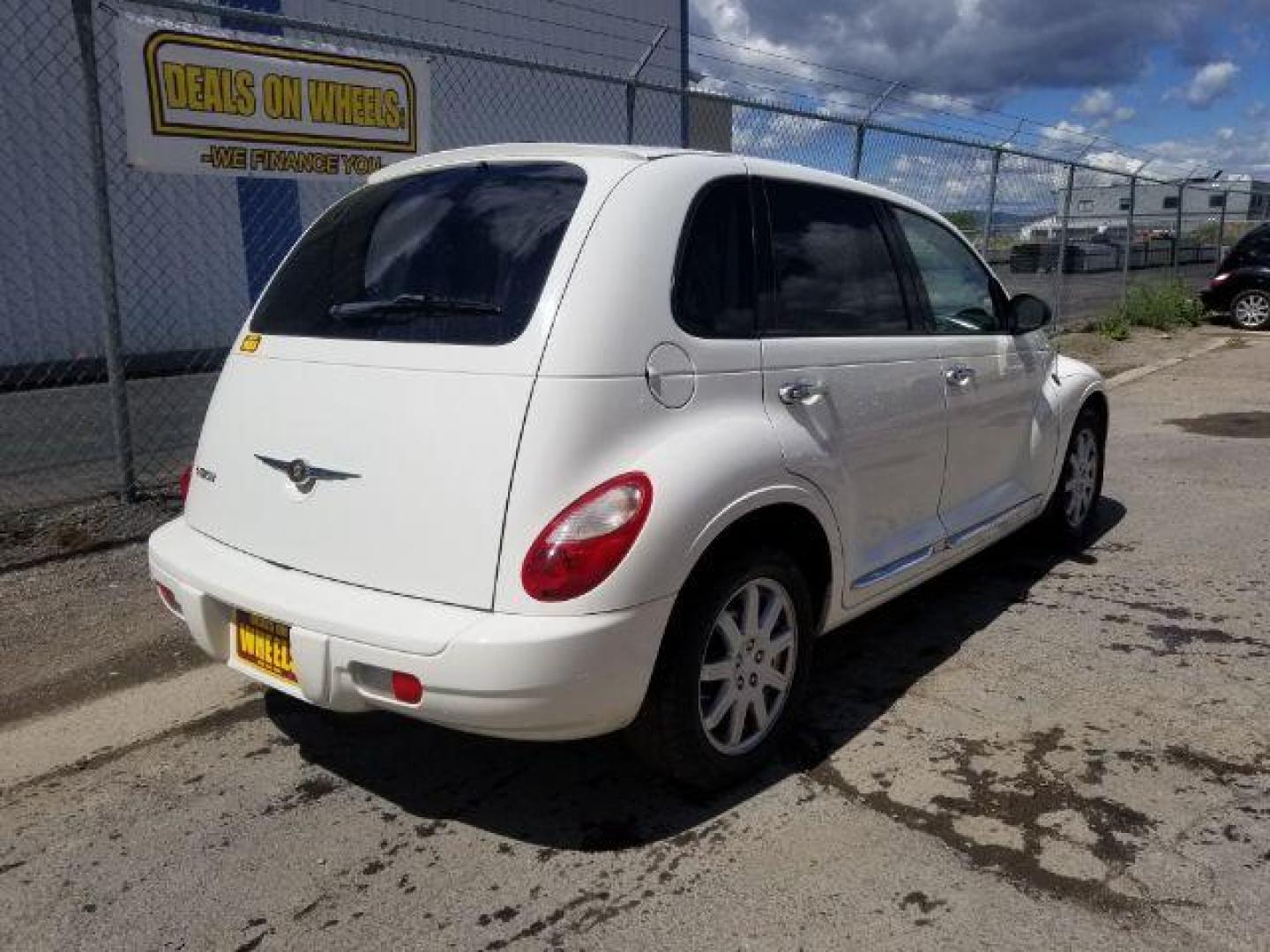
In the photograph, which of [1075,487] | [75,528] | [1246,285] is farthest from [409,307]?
[1246,285]

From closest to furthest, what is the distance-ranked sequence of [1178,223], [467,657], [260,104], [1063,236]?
[467,657]
[260,104]
[1063,236]
[1178,223]

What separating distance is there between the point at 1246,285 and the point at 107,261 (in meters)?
16.0

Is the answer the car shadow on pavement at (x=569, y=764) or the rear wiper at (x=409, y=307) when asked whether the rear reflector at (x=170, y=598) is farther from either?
the rear wiper at (x=409, y=307)

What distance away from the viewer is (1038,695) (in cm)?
370

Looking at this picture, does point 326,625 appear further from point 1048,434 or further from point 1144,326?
point 1144,326

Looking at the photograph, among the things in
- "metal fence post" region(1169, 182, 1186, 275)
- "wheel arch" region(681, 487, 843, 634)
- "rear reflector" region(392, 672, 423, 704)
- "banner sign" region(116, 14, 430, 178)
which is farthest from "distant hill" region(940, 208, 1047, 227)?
"rear reflector" region(392, 672, 423, 704)

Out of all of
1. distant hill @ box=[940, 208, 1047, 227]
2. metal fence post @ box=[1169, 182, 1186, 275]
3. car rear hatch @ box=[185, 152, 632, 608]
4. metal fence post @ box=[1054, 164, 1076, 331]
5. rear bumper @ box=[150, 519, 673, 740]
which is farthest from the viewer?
metal fence post @ box=[1169, 182, 1186, 275]

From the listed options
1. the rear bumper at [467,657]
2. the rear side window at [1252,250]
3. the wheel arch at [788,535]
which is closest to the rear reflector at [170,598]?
the rear bumper at [467,657]

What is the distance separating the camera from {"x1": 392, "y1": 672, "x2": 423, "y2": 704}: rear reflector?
2.52 metres

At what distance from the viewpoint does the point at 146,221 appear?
9.90 meters

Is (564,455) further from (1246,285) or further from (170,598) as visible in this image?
(1246,285)

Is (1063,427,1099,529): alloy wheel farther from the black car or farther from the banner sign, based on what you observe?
the black car

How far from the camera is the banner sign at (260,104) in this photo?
5316 mm

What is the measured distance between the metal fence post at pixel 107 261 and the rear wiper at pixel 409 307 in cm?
263
